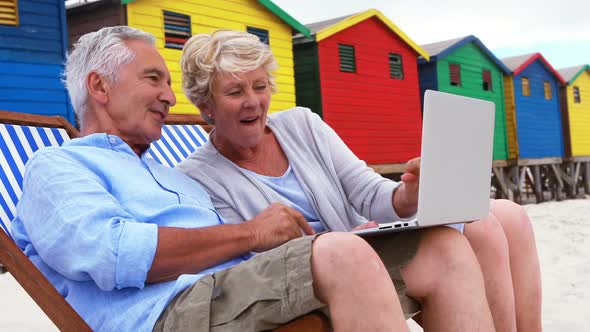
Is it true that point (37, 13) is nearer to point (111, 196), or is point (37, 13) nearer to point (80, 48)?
point (80, 48)

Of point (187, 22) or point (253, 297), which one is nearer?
point (253, 297)

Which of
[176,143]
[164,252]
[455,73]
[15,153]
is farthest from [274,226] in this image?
[455,73]

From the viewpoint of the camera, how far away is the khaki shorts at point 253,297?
1665mm

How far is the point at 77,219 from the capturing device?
176 cm

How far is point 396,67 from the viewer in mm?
15602

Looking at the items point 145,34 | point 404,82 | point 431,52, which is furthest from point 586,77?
point 145,34

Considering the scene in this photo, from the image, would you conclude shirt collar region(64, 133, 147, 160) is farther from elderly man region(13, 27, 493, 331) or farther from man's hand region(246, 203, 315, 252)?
man's hand region(246, 203, 315, 252)

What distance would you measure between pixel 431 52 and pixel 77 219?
16161 mm

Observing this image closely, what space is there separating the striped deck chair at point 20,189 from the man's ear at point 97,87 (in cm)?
51

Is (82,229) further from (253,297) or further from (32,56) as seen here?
(32,56)

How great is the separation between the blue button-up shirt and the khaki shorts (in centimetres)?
8

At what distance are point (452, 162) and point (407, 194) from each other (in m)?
0.54

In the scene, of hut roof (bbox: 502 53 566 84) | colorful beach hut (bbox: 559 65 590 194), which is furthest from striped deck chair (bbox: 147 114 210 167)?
colorful beach hut (bbox: 559 65 590 194)

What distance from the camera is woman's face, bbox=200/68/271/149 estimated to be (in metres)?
2.46
